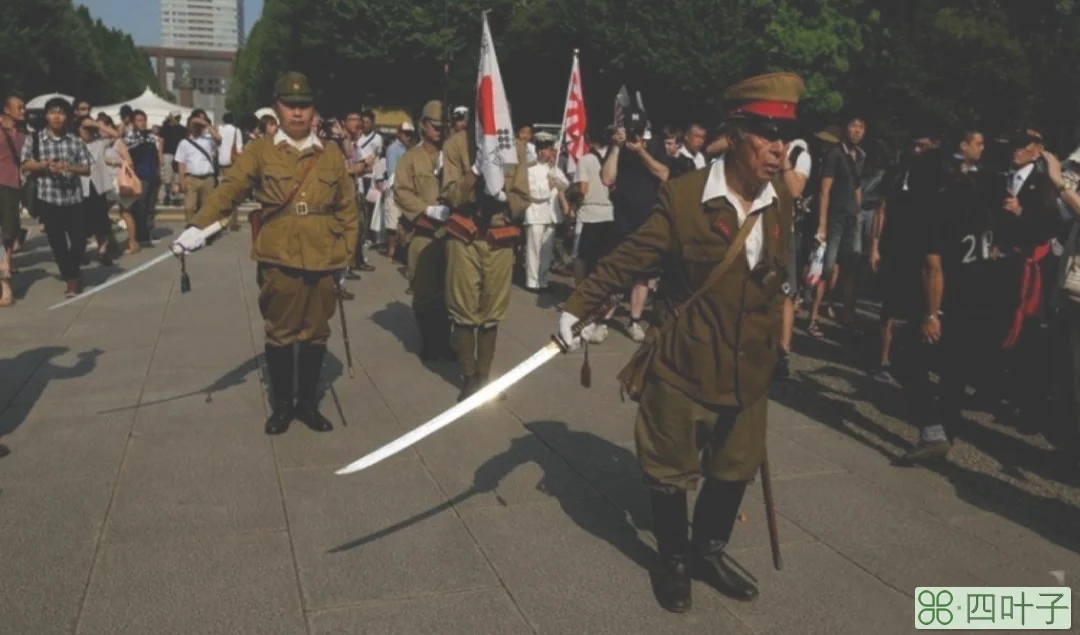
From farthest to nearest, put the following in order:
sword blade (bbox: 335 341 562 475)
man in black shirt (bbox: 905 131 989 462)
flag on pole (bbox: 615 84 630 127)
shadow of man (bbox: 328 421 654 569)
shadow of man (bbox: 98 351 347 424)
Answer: flag on pole (bbox: 615 84 630 127)
shadow of man (bbox: 98 351 347 424)
man in black shirt (bbox: 905 131 989 462)
shadow of man (bbox: 328 421 654 569)
sword blade (bbox: 335 341 562 475)

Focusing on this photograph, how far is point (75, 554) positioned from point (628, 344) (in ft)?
18.3

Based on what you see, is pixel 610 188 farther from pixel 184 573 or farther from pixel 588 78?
pixel 588 78

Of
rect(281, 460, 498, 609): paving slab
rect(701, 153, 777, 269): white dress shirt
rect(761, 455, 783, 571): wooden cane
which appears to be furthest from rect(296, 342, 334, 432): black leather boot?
rect(701, 153, 777, 269): white dress shirt

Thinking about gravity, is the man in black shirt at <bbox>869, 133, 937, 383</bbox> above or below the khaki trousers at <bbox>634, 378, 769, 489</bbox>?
above

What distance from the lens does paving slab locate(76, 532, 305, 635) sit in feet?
12.1

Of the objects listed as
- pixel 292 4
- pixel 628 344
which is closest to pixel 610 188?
pixel 628 344

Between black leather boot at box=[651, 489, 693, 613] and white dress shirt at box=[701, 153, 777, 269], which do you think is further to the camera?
black leather boot at box=[651, 489, 693, 613]

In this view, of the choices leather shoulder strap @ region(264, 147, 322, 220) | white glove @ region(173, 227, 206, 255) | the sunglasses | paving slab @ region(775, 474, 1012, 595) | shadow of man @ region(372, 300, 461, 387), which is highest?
the sunglasses

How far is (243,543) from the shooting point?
14.4ft

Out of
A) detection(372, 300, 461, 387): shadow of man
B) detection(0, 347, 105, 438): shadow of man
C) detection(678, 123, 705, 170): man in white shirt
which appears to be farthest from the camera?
detection(678, 123, 705, 170): man in white shirt

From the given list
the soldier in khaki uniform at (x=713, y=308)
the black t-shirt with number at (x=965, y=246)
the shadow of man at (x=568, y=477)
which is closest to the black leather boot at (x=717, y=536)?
the soldier in khaki uniform at (x=713, y=308)

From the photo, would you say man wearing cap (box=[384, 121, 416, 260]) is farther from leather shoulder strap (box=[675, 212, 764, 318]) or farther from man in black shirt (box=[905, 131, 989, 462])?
leather shoulder strap (box=[675, 212, 764, 318])

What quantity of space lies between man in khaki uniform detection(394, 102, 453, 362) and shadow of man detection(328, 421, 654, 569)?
1.96m

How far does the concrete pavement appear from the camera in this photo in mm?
3863
